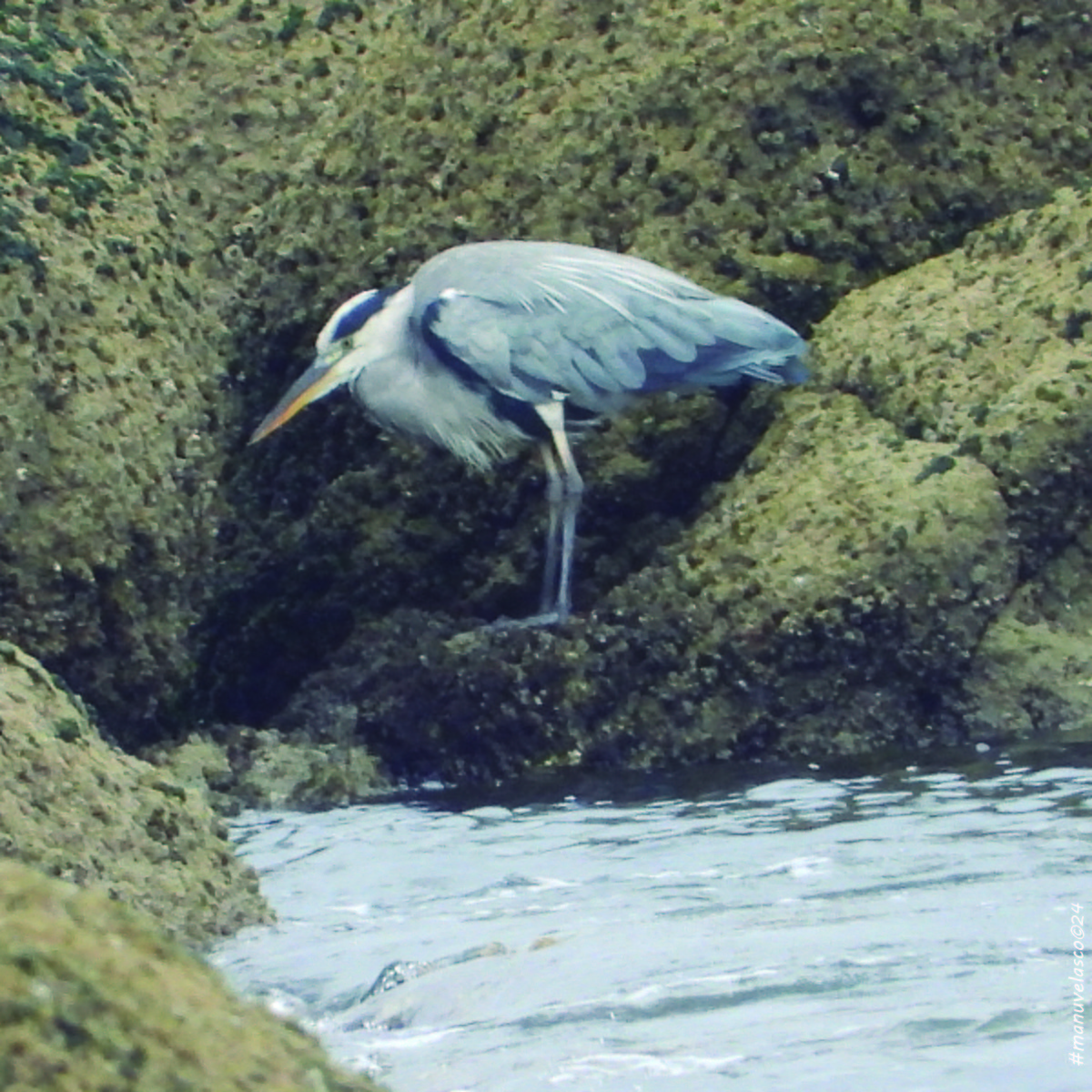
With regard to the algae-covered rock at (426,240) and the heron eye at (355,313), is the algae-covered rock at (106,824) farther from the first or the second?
the heron eye at (355,313)

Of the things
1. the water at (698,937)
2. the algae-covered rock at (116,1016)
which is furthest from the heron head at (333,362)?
the algae-covered rock at (116,1016)

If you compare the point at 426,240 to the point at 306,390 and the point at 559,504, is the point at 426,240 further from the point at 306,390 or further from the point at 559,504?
the point at 559,504

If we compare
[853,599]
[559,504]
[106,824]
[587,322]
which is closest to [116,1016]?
[106,824]

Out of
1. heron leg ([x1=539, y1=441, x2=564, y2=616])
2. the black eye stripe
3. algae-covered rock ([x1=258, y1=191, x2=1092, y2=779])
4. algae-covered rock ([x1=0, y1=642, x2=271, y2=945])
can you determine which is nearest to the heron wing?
the black eye stripe

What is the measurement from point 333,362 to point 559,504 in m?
0.98

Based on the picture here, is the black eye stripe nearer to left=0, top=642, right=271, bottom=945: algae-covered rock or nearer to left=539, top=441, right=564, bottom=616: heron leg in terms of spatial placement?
left=539, top=441, right=564, bottom=616: heron leg

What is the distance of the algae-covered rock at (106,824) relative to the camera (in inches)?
213

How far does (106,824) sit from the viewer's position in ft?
18.6

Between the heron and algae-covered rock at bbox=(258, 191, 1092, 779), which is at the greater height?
the heron

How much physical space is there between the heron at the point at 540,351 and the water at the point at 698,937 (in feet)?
5.32

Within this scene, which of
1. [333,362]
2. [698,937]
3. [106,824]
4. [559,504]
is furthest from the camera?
[333,362]

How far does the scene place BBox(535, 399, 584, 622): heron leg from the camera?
8562mm

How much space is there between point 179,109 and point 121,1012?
7998 mm

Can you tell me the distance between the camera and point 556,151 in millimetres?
9117
